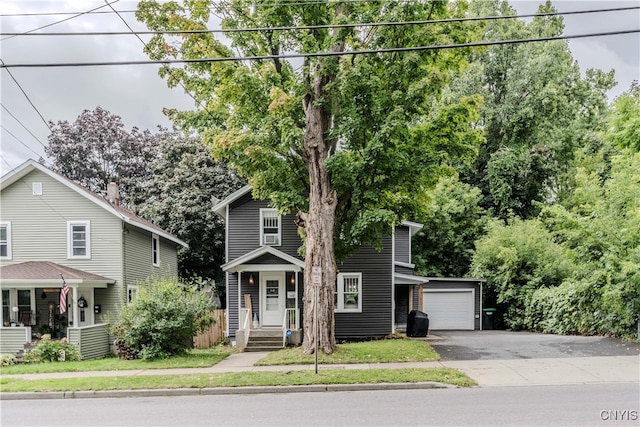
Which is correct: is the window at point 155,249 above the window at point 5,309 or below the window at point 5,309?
above

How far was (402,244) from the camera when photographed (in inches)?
864

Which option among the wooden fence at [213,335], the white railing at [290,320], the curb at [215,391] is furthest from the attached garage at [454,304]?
the curb at [215,391]

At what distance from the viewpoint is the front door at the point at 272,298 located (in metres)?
18.7

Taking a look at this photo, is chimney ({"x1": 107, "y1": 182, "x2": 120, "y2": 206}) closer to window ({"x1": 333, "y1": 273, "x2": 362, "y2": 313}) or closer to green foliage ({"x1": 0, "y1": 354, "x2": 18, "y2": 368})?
green foliage ({"x1": 0, "y1": 354, "x2": 18, "y2": 368})

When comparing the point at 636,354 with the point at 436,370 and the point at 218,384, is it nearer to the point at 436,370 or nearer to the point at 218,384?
the point at 436,370

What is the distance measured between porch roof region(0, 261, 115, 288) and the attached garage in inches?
605

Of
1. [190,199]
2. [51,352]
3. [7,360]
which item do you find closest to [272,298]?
[51,352]

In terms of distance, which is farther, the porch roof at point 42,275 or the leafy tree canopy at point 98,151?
the leafy tree canopy at point 98,151

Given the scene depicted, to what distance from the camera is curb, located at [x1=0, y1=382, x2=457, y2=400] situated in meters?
9.67

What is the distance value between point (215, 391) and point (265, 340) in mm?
7020

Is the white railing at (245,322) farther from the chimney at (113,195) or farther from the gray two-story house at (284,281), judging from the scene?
the chimney at (113,195)

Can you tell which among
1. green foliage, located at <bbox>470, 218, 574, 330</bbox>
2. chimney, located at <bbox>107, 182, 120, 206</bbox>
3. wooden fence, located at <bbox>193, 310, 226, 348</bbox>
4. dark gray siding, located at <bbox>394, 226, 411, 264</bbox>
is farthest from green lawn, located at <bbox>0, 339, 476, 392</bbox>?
green foliage, located at <bbox>470, 218, 574, 330</bbox>

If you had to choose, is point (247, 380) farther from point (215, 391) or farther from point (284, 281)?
point (284, 281)

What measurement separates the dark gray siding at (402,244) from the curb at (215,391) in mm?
12355
